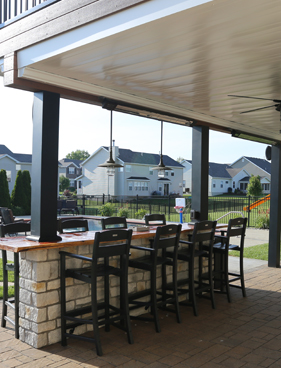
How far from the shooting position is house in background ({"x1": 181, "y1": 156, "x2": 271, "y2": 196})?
4561 cm

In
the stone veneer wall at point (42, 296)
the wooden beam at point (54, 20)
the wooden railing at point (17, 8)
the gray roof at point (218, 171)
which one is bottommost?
the stone veneer wall at point (42, 296)

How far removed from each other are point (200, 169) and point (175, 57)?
270cm

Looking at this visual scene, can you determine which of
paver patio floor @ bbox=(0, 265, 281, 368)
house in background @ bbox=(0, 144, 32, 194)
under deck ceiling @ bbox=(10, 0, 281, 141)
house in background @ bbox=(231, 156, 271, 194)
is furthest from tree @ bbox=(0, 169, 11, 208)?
house in background @ bbox=(231, 156, 271, 194)

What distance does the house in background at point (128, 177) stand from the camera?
33375 millimetres

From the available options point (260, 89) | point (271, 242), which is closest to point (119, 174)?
point (271, 242)

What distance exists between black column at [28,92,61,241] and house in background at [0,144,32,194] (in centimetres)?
2746

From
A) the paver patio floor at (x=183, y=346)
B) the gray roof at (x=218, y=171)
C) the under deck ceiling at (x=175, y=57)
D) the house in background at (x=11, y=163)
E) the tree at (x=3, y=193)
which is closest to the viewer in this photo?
the under deck ceiling at (x=175, y=57)

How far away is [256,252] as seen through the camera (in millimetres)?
8891

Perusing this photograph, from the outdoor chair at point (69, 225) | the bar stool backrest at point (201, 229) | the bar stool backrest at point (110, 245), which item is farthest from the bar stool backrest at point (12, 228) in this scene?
the bar stool backrest at point (201, 229)

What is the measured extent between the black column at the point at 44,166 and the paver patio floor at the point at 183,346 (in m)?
1.11

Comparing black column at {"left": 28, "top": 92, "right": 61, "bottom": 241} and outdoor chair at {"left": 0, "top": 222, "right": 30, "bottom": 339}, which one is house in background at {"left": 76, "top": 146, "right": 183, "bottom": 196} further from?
black column at {"left": 28, "top": 92, "right": 61, "bottom": 241}

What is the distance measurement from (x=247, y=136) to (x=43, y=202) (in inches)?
183

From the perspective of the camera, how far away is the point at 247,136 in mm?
7184

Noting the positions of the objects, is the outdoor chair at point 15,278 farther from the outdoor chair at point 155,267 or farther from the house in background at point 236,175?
the house in background at point 236,175
